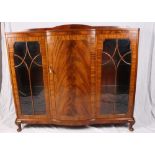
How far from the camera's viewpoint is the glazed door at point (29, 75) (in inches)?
68.4

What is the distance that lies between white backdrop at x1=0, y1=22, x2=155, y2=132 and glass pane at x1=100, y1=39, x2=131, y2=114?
249 mm

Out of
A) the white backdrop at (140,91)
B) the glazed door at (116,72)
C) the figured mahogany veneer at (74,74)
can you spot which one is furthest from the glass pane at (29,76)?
the glazed door at (116,72)

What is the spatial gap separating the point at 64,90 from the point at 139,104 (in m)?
0.91

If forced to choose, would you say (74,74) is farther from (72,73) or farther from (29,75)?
(29,75)

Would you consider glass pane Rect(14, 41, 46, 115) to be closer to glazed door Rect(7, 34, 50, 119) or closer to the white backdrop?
glazed door Rect(7, 34, 50, 119)

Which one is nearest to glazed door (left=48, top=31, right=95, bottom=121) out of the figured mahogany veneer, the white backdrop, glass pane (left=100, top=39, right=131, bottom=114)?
the figured mahogany veneer

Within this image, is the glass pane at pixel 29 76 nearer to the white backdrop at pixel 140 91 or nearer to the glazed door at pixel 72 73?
the glazed door at pixel 72 73

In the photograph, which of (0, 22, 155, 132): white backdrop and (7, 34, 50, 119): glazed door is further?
(0, 22, 155, 132): white backdrop

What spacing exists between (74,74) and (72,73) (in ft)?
0.06

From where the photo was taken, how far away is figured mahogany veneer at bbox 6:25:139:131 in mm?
1697

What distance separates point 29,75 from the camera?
1.84 metres

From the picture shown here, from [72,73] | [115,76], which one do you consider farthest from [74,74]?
[115,76]

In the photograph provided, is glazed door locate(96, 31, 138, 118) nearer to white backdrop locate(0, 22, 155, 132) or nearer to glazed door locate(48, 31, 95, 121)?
glazed door locate(48, 31, 95, 121)

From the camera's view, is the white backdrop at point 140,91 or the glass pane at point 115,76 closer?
the glass pane at point 115,76
